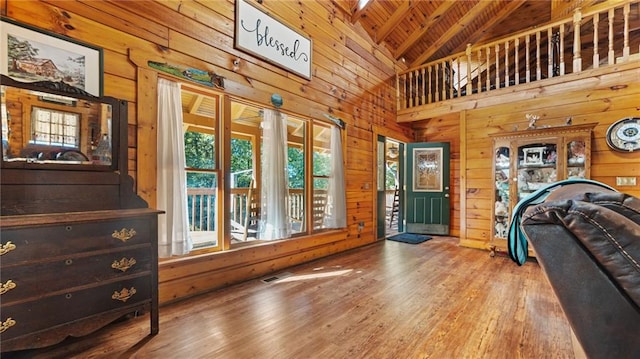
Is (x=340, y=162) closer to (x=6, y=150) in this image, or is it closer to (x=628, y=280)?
(x=6, y=150)

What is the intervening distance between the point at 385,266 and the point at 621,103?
367cm

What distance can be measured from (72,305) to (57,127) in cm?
113

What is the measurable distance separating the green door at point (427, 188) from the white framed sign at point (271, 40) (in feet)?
10.8

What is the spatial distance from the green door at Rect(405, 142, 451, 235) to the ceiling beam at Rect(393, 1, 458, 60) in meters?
1.90

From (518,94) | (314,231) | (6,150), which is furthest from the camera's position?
(518,94)

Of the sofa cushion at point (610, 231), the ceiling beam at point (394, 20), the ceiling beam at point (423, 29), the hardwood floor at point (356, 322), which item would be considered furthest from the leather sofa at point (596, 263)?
the ceiling beam at point (423, 29)

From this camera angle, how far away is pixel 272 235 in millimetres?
3244

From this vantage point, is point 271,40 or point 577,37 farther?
point 577,37

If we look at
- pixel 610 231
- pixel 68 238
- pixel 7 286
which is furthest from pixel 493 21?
pixel 7 286

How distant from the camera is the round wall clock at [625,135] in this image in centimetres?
346

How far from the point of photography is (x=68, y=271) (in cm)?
158

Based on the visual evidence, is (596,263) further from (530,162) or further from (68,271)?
(530,162)

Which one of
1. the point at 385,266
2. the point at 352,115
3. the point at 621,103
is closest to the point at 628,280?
the point at 385,266

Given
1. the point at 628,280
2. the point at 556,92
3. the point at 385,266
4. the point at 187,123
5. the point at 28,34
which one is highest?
the point at 556,92
